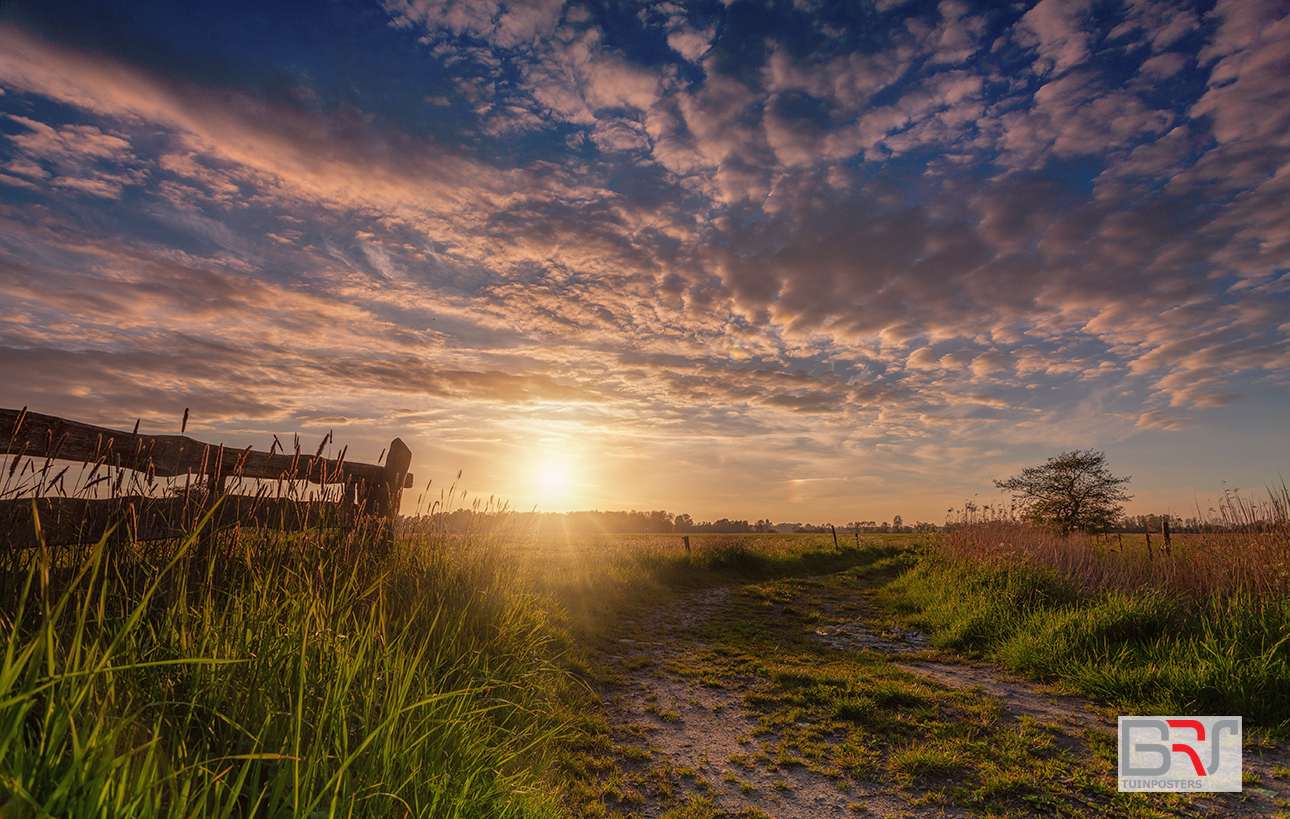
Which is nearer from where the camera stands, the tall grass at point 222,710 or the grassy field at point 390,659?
the tall grass at point 222,710

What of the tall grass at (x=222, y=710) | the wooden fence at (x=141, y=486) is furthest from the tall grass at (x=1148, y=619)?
the wooden fence at (x=141, y=486)

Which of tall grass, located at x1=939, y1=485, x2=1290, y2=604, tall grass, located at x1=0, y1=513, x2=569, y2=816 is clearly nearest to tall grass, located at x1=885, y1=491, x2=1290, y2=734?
tall grass, located at x1=939, y1=485, x2=1290, y2=604

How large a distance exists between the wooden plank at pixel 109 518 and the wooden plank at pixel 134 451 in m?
0.28

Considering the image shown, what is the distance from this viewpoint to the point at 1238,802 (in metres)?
4.26

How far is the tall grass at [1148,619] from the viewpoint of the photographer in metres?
5.93

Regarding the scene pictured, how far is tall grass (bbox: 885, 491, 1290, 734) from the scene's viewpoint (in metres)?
5.93

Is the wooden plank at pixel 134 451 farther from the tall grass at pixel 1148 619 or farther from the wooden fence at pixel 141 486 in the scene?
the tall grass at pixel 1148 619

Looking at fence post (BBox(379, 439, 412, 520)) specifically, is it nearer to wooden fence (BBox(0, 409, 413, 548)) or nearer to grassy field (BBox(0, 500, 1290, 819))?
grassy field (BBox(0, 500, 1290, 819))

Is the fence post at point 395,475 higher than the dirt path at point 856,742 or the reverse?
higher

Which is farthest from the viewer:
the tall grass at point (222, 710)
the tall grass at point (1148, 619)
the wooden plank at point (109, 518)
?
the tall grass at point (1148, 619)

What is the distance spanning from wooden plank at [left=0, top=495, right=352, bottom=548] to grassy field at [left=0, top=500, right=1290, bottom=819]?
0.17 meters

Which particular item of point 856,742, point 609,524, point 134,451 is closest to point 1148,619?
point 856,742

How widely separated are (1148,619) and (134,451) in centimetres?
1200

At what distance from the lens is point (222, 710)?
2363mm
